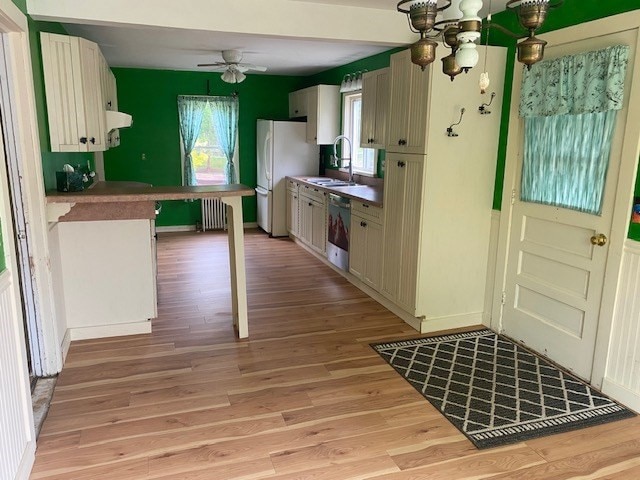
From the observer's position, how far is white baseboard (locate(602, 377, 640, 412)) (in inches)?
107

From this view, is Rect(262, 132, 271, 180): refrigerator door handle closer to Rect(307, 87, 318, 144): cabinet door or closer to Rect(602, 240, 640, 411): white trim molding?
Rect(307, 87, 318, 144): cabinet door

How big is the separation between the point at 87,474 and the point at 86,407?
613 millimetres

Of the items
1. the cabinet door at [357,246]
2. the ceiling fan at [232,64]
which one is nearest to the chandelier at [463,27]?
the cabinet door at [357,246]

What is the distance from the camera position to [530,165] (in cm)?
336

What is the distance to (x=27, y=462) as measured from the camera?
84.1 inches

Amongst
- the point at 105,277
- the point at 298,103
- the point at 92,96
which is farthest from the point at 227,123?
the point at 105,277

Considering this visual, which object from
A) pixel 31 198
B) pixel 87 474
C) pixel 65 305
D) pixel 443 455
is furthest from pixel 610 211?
pixel 65 305

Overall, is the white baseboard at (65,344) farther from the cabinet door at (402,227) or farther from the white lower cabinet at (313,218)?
the white lower cabinet at (313,218)

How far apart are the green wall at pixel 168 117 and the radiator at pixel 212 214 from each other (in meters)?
0.16

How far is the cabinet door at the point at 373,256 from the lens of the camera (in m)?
4.30

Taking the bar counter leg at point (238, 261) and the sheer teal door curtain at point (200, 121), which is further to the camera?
the sheer teal door curtain at point (200, 121)

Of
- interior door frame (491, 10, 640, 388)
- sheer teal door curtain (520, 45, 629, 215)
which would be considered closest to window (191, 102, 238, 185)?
interior door frame (491, 10, 640, 388)

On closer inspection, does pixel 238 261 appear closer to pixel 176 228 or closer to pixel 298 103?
pixel 298 103

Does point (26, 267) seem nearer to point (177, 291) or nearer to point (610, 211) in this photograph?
point (177, 291)
